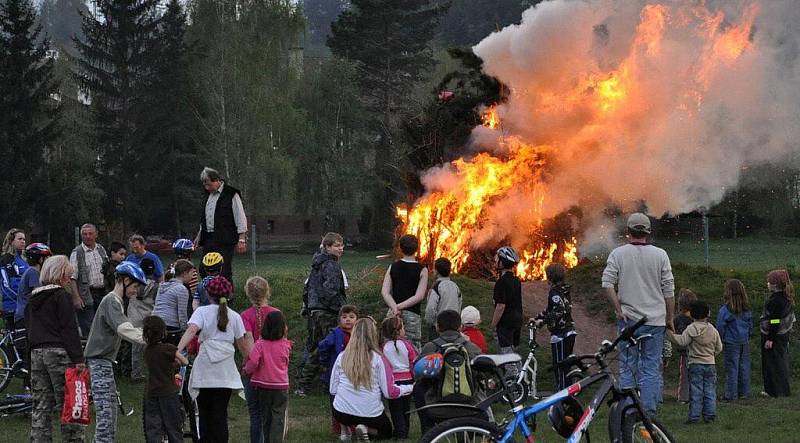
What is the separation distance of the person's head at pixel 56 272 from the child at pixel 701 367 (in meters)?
5.67

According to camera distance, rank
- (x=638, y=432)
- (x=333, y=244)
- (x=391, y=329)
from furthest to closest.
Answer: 1. (x=333, y=244)
2. (x=391, y=329)
3. (x=638, y=432)

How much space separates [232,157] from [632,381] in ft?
148

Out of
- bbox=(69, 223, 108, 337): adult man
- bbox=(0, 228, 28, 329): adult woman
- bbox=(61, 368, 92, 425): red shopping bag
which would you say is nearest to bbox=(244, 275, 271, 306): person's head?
bbox=(61, 368, 92, 425): red shopping bag

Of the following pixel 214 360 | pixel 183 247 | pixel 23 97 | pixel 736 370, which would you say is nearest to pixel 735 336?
pixel 736 370

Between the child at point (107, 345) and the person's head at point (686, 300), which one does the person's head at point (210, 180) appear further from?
the person's head at point (686, 300)

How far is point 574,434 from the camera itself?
662 cm

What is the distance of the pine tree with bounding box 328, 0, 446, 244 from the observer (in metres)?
61.2

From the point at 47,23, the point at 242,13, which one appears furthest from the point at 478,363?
the point at 47,23

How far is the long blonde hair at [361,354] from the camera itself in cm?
926

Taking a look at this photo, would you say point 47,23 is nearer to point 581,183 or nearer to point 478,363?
point 581,183

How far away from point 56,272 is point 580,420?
435cm

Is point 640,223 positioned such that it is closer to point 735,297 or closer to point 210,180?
point 735,297

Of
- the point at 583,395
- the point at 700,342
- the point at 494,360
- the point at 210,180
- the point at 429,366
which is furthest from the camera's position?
the point at 210,180

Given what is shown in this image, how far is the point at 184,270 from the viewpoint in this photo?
417 inches
